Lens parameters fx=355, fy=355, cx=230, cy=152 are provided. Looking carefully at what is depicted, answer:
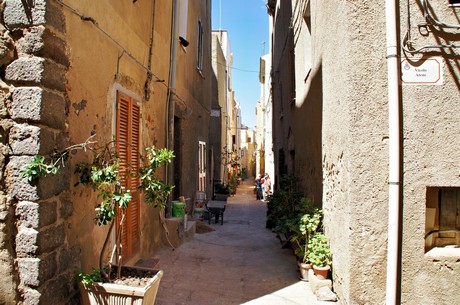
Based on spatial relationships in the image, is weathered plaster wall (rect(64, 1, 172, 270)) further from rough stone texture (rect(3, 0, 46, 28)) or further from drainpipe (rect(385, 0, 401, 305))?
drainpipe (rect(385, 0, 401, 305))

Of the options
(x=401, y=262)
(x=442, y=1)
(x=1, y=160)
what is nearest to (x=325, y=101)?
(x=442, y=1)

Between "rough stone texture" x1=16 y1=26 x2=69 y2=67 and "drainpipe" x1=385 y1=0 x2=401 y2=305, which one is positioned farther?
"drainpipe" x1=385 y1=0 x2=401 y2=305

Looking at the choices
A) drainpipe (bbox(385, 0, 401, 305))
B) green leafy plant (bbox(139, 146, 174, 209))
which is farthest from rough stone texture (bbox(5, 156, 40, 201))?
drainpipe (bbox(385, 0, 401, 305))

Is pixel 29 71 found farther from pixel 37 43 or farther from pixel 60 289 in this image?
pixel 60 289

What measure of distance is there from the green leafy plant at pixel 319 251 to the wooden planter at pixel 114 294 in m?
2.24

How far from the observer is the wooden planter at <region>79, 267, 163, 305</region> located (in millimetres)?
2879

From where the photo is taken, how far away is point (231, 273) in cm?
519

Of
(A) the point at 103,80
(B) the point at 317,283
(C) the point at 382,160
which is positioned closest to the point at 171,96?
(A) the point at 103,80

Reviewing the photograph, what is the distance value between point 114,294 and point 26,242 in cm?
80

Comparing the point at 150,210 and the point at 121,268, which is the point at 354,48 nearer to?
the point at 121,268

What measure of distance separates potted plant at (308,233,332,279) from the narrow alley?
0.31 meters

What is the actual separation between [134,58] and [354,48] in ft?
9.19

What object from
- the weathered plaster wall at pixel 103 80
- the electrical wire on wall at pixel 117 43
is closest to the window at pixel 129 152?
the weathered plaster wall at pixel 103 80

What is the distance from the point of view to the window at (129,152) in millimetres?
4355
